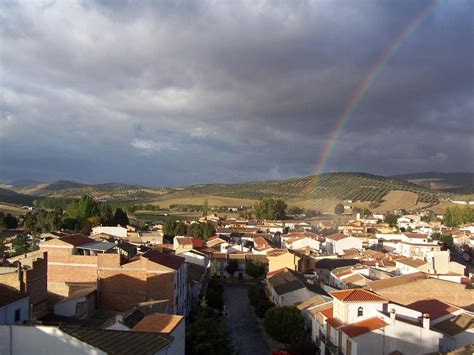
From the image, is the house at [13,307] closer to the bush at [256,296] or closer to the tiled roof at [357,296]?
the tiled roof at [357,296]

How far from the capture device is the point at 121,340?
9414 millimetres

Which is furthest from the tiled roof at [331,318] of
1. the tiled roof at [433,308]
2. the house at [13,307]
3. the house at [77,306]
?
the house at [13,307]

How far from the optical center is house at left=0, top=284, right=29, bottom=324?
15133 mm

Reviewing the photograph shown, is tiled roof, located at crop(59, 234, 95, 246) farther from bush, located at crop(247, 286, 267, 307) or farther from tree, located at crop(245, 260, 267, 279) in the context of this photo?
tree, located at crop(245, 260, 267, 279)

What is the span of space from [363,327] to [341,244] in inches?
1656

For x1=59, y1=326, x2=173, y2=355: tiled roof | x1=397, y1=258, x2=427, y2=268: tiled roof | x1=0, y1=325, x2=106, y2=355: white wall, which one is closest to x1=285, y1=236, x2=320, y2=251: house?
x1=397, y1=258, x2=427, y2=268: tiled roof

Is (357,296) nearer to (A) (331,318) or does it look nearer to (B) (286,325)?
(A) (331,318)

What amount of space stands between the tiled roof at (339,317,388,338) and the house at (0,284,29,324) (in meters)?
12.6

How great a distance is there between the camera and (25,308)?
16.5 m

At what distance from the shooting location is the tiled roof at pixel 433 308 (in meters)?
24.0

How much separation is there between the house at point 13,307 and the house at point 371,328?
12.5 m

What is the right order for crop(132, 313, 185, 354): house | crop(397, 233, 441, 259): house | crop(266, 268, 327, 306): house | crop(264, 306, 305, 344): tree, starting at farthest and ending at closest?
crop(397, 233, 441, 259): house < crop(266, 268, 327, 306): house < crop(264, 306, 305, 344): tree < crop(132, 313, 185, 354): house

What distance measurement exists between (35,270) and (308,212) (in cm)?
11415

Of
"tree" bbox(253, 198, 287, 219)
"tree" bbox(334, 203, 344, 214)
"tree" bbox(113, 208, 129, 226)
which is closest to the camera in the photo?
"tree" bbox(113, 208, 129, 226)
